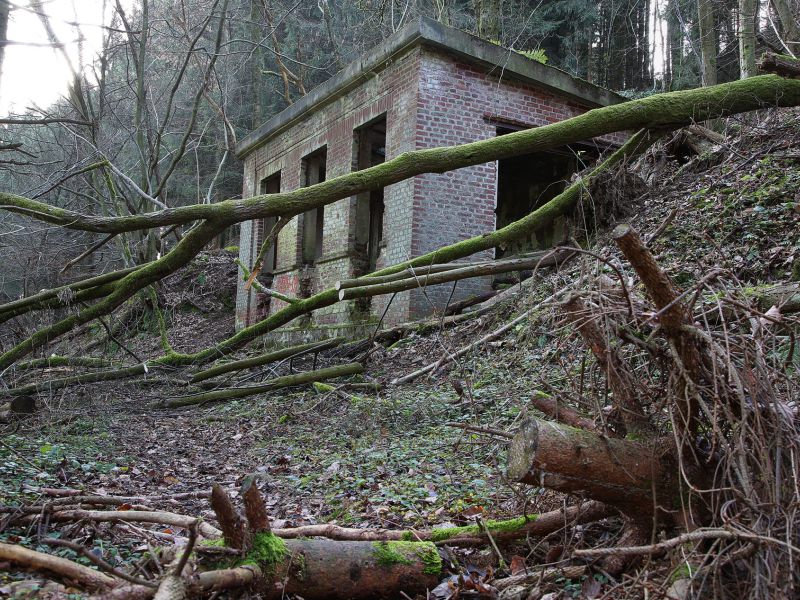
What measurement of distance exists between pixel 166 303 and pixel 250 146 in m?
5.19

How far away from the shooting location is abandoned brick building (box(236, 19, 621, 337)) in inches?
416

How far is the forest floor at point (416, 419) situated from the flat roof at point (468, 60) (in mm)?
2605

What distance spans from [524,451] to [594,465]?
12.0 inches

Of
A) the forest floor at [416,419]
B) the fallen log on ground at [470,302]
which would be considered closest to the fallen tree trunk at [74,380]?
the forest floor at [416,419]

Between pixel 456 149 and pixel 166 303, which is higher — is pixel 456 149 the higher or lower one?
the higher one

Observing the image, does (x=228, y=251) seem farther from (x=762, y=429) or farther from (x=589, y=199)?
(x=762, y=429)

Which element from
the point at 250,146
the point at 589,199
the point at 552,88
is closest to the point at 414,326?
the point at 589,199

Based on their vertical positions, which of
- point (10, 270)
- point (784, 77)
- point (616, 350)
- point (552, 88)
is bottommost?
point (616, 350)

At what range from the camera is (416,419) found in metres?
6.55

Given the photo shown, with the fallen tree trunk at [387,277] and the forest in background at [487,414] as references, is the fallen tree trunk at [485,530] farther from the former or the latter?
the fallen tree trunk at [387,277]

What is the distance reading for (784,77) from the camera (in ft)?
22.7

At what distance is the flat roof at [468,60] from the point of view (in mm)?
10398

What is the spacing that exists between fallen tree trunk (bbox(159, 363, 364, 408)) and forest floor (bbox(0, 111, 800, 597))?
0.12 metres

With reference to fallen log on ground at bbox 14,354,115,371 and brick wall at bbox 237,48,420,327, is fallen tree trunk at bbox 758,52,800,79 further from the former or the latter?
fallen log on ground at bbox 14,354,115,371
